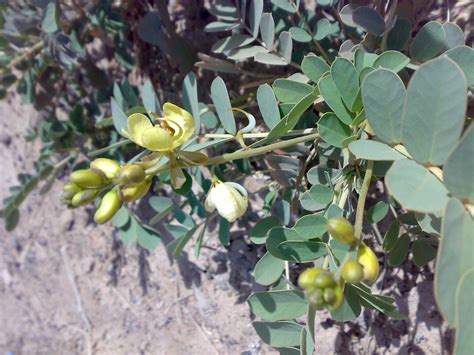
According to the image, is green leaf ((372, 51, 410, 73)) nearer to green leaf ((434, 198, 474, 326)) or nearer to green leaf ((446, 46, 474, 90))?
green leaf ((446, 46, 474, 90))

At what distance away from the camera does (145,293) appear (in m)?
2.18

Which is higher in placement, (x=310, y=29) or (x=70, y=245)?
(x=310, y=29)

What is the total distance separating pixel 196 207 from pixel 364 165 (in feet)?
1.67

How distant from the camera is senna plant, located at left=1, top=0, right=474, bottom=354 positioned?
73 centimetres

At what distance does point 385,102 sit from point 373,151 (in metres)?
0.08

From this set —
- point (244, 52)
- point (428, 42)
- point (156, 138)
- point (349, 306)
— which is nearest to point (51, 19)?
point (244, 52)

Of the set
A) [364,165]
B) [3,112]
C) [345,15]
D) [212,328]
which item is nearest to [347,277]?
[364,165]

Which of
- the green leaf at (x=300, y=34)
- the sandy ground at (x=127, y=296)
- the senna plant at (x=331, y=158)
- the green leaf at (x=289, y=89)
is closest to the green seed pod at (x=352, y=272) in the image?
the senna plant at (x=331, y=158)

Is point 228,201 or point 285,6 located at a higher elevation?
point 285,6

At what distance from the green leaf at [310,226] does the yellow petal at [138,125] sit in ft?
1.12

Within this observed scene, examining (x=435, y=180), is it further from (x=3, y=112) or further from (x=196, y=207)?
(x=3, y=112)

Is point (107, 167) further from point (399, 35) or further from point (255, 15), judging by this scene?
point (399, 35)

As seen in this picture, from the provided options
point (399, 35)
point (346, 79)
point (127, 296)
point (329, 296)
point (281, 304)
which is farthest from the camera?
point (127, 296)

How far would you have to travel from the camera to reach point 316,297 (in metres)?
0.78
